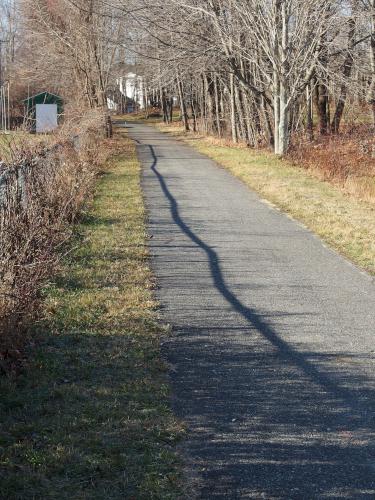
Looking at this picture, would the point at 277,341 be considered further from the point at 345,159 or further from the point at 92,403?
the point at 345,159

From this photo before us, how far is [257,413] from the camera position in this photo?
4.98 m

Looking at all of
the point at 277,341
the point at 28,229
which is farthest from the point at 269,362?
the point at 28,229

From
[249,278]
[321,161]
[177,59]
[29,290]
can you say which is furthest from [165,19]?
[29,290]

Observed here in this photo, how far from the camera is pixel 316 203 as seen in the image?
52.7 ft

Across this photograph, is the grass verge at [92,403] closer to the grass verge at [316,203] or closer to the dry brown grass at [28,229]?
the dry brown grass at [28,229]

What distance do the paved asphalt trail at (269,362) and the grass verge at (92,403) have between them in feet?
0.64

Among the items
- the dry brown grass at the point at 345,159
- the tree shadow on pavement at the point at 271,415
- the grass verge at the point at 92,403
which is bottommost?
the tree shadow on pavement at the point at 271,415

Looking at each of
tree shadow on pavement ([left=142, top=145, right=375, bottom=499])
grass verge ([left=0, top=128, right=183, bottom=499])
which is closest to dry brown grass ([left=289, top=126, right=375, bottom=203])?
grass verge ([left=0, top=128, right=183, bottom=499])

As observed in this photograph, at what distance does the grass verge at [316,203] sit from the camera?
1153 cm

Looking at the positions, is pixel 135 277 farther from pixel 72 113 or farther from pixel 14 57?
pixel 14 57

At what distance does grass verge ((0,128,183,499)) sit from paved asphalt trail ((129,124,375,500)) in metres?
0.19

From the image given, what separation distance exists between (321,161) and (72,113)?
10225mm

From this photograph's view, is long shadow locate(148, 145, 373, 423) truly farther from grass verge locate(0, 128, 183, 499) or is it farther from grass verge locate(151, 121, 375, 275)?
grass verge locate(151, 121, 375, 275)

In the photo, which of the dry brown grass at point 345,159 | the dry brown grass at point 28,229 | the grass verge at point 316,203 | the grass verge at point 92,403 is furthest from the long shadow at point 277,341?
the dry brown grass at point 345,159
